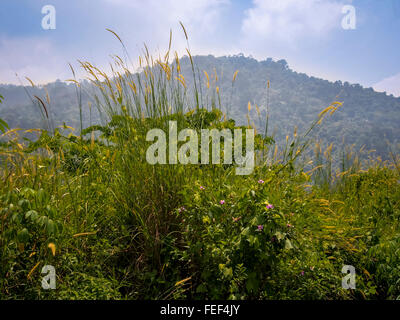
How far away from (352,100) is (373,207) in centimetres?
11578

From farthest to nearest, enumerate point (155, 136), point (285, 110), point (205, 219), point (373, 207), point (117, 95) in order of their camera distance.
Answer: point (285, 110) → point (373, 207) → point (117, 95) → point (155, 136) → point (205, 219)

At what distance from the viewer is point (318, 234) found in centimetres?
205

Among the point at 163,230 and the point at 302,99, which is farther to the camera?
the point at 302,99

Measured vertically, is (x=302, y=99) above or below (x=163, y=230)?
above

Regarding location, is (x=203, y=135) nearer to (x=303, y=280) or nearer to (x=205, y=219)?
(x=205, y=219)

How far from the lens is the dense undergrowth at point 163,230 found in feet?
5.35

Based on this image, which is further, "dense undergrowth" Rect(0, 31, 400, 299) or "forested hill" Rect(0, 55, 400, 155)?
"forested hill" Rect(0, 55, 400, 155)

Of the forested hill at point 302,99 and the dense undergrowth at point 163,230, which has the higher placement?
the forested hill at point 302,99

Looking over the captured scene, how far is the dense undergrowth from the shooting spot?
163cm

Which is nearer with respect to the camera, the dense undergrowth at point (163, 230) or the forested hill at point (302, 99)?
the dense undergrowth at point (163, 230)

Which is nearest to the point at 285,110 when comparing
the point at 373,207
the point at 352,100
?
the point at 352,100

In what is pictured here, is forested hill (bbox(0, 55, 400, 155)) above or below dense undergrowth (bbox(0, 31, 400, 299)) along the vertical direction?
above

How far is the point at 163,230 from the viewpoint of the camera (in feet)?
6.74
